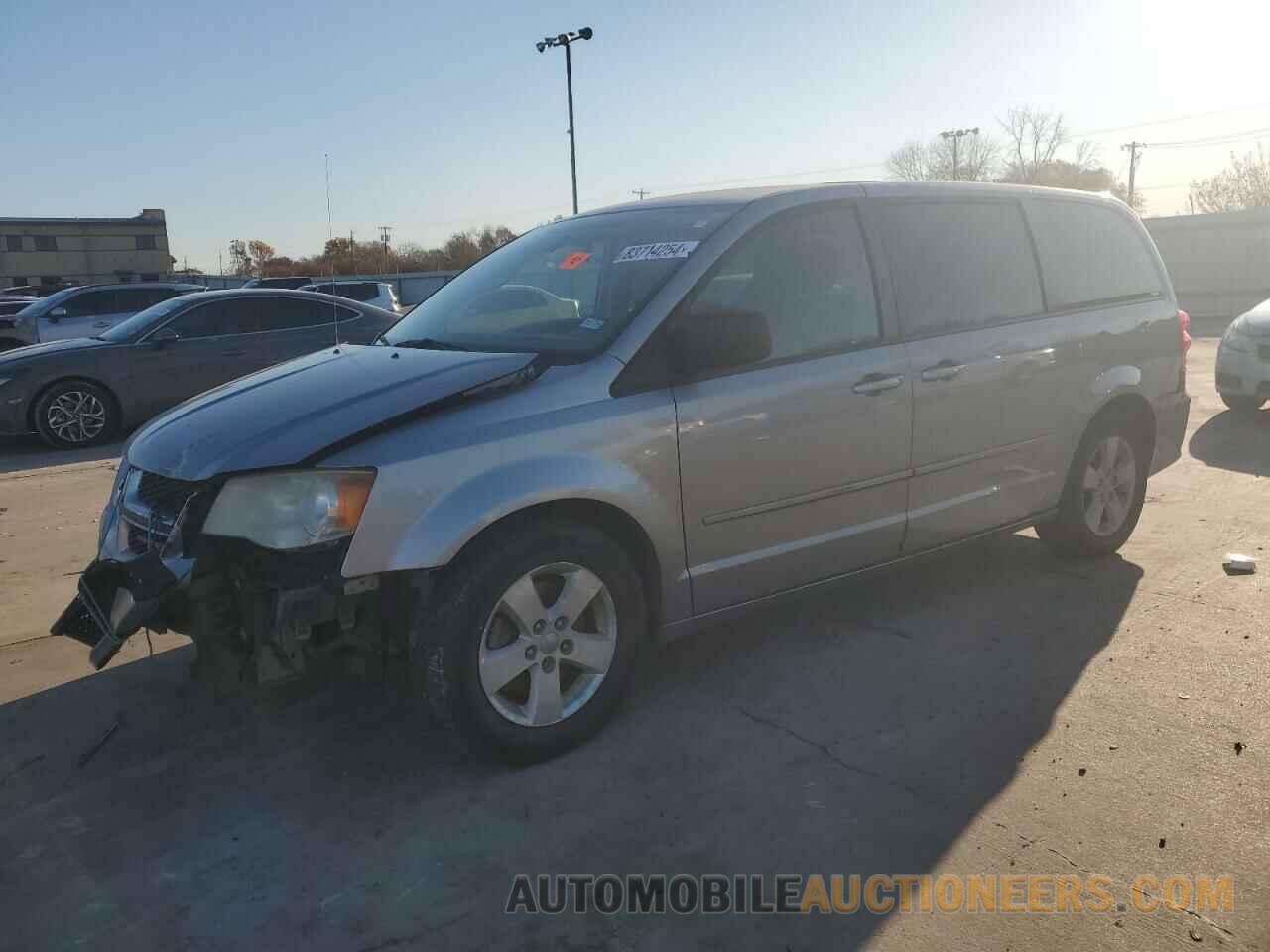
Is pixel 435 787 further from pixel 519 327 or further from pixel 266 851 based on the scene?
pixel 519 327

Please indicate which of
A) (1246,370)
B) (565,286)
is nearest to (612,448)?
(565,286)

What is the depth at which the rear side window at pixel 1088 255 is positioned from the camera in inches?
197

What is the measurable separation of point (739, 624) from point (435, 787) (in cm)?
182

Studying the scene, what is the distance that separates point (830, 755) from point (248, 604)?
193cm

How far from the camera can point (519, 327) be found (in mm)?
4016

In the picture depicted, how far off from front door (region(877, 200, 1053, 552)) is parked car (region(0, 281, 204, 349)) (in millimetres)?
14000

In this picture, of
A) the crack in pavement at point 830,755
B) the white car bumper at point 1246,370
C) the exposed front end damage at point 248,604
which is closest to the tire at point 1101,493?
the crack in pavement at point 830,755

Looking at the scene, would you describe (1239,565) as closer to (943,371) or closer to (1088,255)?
(1088,255)

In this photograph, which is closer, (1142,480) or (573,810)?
(573,810)

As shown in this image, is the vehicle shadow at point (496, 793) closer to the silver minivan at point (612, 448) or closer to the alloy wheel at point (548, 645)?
the alloy wheel at point (548, 645)

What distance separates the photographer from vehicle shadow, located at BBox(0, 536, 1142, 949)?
2688 millimetres

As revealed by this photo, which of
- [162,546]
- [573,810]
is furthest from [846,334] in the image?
[162,546]

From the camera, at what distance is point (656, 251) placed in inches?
154

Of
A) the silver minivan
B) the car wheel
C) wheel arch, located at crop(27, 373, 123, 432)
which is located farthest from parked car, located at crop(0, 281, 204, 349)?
the car wheel
